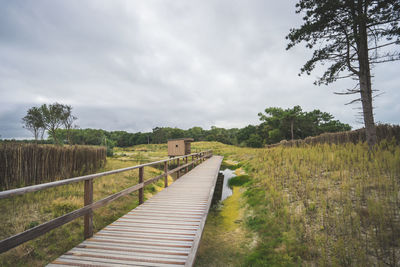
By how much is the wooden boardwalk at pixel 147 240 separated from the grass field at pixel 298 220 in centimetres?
82

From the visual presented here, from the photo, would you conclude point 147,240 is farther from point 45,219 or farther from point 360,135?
point 360,135

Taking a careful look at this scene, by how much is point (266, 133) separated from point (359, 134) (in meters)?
50.4

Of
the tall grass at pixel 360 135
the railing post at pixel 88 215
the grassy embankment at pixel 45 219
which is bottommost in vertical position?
the grassy embankment at pixel 45 219

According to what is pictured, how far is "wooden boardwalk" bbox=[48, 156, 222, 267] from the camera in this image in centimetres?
279

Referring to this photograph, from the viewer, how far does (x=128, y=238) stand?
3.54 meters

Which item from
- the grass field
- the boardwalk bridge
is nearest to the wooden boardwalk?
the boardwalk bridge

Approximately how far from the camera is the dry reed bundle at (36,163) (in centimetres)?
642

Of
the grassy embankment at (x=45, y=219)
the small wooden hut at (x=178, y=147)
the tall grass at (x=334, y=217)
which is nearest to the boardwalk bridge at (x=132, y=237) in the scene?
the grassy embankment at (x=45, y=219)

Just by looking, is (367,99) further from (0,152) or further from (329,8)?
(0,152)

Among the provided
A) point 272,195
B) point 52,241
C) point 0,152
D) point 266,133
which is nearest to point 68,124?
point 0,152

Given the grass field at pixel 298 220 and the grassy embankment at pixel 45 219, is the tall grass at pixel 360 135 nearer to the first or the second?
the grass field at pixel 298 220

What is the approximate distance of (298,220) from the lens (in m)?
4.24

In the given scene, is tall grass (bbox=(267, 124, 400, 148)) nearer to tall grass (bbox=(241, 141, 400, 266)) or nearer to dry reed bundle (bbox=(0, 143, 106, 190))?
tall grass (bbox=(241, 141, 400, 266))

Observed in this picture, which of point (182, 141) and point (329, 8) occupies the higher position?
point (329, 8)
